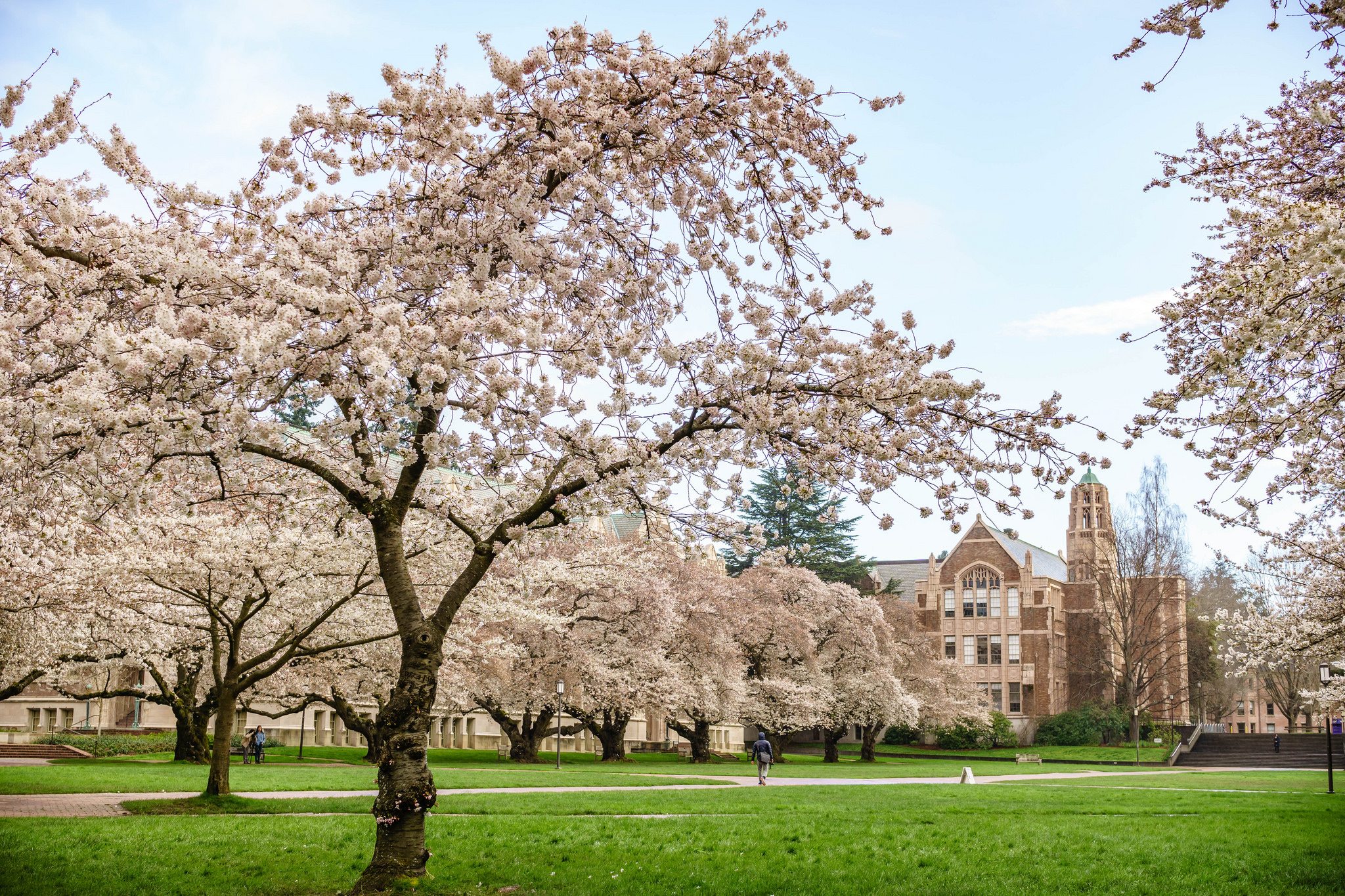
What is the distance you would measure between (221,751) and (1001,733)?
166ft

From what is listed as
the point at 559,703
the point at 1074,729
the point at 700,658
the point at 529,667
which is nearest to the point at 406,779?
the point at 559,703

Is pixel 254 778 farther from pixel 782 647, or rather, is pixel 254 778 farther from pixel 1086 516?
pixel 1086 516

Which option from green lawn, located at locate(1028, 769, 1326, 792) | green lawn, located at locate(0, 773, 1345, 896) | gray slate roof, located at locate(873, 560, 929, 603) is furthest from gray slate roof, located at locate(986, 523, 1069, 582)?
green lawn, located at locate(0, 773, 1345, 896)

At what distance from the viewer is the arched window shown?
6694 cm

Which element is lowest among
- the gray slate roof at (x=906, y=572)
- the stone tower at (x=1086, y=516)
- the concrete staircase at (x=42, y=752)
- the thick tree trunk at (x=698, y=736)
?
the thick tree trunk at (x=698, y=736)

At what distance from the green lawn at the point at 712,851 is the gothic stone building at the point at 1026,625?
4933 cm

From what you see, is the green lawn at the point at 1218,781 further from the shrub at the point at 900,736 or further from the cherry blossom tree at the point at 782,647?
the shrub at the point at 900,736

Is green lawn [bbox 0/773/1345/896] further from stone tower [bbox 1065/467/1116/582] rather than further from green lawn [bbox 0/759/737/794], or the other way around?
stone tower [bbox 1065/467/1116/582]

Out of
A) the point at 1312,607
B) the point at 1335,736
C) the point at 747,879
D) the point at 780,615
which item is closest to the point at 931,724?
the point at 780,615

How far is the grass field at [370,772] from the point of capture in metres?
19.1

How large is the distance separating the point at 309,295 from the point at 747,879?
20.8 ft

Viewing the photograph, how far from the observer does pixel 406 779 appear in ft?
29.3

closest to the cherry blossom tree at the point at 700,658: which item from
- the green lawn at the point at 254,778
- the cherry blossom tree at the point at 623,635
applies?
the cherry blossom tree at the point at 623,635

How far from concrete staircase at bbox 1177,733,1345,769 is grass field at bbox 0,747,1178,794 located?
10.3 metres
